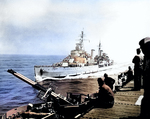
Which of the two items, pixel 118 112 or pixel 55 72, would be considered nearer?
pixel 118 112

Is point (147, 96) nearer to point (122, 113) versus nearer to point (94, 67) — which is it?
point (122, 113)

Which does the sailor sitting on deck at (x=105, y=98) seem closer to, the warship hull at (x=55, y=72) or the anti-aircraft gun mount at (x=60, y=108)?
the anti-aircraft gun mount at (x=60, y=108)

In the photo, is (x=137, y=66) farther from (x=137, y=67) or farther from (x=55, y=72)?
(x=55, y=72)

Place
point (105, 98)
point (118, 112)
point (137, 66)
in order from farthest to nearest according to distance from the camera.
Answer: point (137, 66)
point (105, 98)
point (118, 112)

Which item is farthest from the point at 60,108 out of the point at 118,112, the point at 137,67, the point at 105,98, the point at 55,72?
the point at 55,72

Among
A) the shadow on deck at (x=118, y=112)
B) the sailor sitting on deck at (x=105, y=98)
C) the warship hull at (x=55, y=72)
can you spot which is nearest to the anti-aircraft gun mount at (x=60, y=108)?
the sailor sitting on deck at (x=105, y=98)

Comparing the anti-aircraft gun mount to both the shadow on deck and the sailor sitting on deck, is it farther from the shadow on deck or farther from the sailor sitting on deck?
the shadow on deck

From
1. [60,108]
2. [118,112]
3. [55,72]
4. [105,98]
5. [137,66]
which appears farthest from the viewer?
[55,72]

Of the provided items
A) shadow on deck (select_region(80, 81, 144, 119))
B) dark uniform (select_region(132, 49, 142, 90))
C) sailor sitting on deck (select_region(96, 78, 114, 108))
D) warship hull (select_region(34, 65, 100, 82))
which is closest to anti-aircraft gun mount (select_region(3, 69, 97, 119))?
sailor sitting on deck (select_region(96, 78, 114, 108))

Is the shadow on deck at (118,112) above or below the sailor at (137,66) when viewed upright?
below

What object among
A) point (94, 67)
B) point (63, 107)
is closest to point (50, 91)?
point (63, 107)

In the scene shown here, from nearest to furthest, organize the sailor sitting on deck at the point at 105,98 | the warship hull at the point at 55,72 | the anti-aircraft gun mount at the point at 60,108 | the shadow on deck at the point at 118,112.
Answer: the shadow on deck at the point at 118,112, the sailor sitting on deck at the point at 105,98, the anti-aircraft gun mount at the point at 60,108, the warship hull at the point at 55,72

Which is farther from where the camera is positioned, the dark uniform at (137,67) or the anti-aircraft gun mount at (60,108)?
the anti-aircraft gun mount at (60,108)

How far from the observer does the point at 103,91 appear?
6953mm
